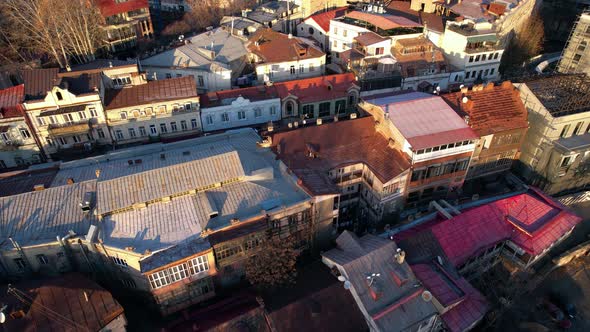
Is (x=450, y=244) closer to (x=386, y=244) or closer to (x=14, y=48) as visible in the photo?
(x=386, y=244)

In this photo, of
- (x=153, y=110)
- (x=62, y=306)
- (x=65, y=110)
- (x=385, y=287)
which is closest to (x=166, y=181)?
(x=62, y=306)

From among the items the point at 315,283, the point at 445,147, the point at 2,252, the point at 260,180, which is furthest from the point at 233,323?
the point at 445,147

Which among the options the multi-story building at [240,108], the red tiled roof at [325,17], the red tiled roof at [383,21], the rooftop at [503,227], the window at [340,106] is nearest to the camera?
the rooftop at [503,227]

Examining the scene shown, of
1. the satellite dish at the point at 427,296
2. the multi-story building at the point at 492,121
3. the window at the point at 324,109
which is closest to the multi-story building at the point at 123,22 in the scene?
the window at the point at 324,109

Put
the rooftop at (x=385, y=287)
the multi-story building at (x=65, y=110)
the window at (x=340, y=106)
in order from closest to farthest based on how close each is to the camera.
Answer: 1. the rooftop at (x=385, y=287)
2. the multi-story building at (x=65, y=110)
3. the window at (x=340, y=106)

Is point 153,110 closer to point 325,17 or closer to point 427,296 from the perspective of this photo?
point 427,296

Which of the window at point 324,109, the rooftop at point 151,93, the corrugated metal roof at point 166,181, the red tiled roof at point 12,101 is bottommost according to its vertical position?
the window at point 324,109

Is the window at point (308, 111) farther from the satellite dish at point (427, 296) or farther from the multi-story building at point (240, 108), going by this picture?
the satellite dish at point (427, 296)

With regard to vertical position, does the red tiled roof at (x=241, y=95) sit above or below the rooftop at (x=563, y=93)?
below
